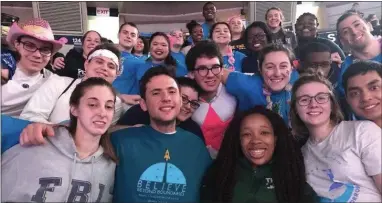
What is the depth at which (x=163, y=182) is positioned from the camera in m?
1.26

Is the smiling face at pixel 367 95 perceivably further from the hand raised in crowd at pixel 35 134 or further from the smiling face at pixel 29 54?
the smiling face at pixel 29 54

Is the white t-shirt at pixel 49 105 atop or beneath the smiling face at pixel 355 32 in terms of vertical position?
beneath

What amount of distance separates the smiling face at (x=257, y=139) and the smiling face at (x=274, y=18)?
4.65ft

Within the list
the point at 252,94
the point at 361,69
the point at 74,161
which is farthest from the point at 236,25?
the point at 74,161

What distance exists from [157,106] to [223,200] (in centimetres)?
44

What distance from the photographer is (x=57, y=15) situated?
10.2ft

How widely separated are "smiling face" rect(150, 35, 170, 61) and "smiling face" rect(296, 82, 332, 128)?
114 centimetres

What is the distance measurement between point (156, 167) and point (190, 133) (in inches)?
8.3

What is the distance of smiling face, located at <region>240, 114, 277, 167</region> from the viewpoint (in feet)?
4.30

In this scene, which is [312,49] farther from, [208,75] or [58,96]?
[58,96]

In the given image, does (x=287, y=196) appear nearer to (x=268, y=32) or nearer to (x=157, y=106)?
(x=157, y=106)

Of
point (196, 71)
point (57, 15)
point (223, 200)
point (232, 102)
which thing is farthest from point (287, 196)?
point (57, 15)

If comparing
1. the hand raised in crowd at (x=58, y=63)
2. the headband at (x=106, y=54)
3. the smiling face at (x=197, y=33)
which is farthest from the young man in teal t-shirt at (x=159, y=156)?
the smiling face at (x=197, y=33)

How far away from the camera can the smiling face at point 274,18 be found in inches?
103
